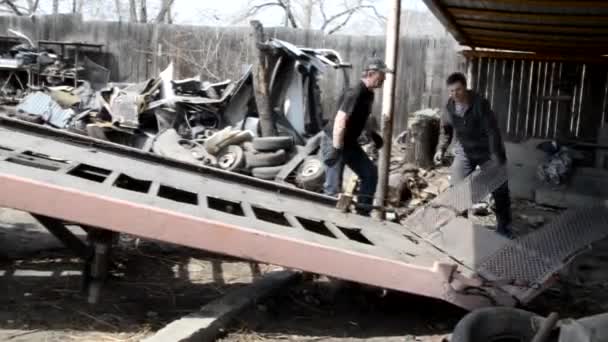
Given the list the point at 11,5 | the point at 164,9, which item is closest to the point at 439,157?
the point at 11,5

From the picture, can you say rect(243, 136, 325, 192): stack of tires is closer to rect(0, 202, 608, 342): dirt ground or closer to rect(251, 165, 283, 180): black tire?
rect(251, 165, 283, 180): black tire

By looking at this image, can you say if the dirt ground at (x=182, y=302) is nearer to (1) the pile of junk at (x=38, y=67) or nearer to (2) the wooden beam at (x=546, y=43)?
(2) the wooden beam at (x=546, y=43)

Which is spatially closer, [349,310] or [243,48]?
[349,310]

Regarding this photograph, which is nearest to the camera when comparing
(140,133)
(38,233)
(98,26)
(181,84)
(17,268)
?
(17,268)

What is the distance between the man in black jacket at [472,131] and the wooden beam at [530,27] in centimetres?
142

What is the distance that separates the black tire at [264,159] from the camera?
10.3 meters

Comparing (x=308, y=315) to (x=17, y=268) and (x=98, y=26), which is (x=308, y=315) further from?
(x=98, y=26)

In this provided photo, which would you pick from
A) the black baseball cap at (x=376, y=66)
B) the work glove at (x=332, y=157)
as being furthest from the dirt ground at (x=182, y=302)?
the black baseball cap at (x=376, y=66)

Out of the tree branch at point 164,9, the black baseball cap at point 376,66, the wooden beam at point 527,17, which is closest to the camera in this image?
the black baseball cap at point 376,66

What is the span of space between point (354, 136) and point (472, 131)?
118 centimetres

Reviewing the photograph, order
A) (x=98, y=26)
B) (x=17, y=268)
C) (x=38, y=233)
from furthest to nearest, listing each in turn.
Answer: (x=98, y=26) → (x=38, y=233) → (x=17, y=268)

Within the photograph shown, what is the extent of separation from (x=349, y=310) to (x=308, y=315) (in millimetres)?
312

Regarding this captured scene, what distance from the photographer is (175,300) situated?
5.44 m

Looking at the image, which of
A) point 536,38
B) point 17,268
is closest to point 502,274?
point 17,268
